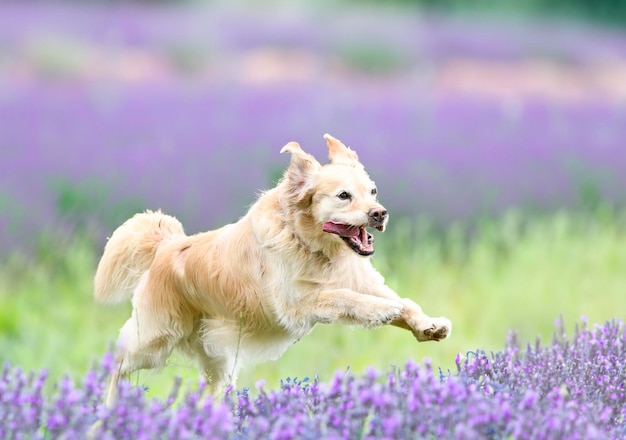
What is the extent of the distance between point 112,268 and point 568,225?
15.4 ft

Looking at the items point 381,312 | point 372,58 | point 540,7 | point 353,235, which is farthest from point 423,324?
point 540,7

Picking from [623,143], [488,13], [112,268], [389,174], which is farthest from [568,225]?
[488,13]

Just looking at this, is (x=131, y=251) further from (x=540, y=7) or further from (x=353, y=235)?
(x=540, y=7)

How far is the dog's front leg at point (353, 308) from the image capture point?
10.8 feet

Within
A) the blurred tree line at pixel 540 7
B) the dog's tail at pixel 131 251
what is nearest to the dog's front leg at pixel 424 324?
the dog's tail at pixel 131 251

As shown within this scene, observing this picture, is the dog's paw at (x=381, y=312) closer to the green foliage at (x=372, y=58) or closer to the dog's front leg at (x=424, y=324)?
the dog's front leg at (x=424, y=324)

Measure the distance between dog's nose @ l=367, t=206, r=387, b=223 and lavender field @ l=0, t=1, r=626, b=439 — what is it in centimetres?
50

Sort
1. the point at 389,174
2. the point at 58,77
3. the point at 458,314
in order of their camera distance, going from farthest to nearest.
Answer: the point at 58,77 → the point at 389,174 → the point at 458,314

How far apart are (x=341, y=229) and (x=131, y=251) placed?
43.5 inches

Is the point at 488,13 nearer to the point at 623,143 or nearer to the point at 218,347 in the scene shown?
the point at 623,143

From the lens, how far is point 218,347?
3801mm

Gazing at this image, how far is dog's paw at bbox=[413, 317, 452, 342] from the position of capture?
3314 millimetres

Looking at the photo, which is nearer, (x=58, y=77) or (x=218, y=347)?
(x=218, y=347)

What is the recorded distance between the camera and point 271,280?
3.60 m
